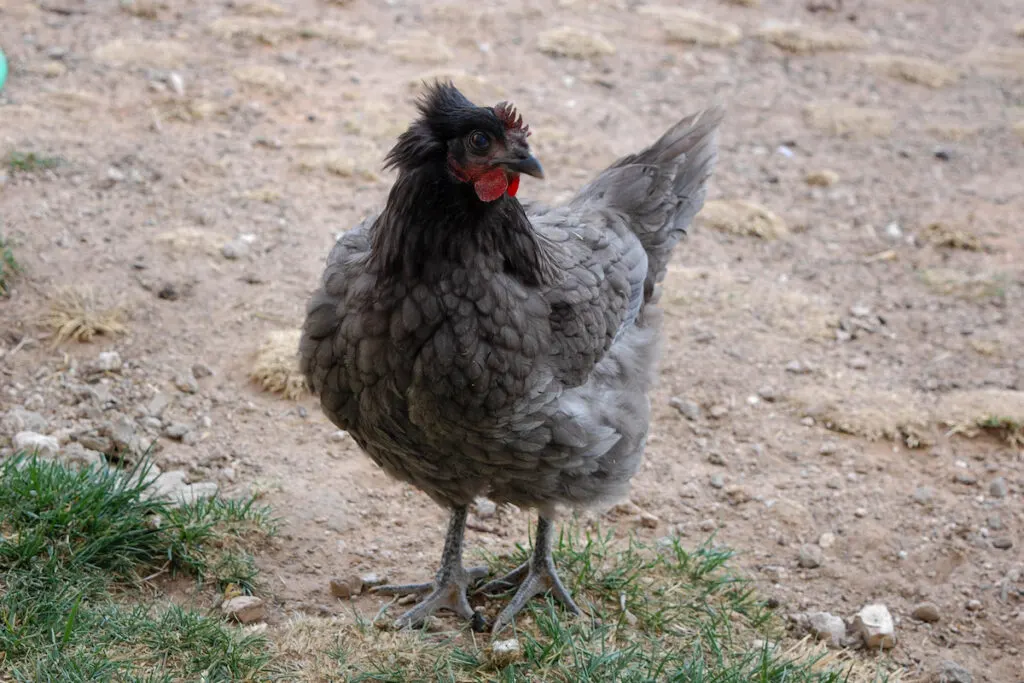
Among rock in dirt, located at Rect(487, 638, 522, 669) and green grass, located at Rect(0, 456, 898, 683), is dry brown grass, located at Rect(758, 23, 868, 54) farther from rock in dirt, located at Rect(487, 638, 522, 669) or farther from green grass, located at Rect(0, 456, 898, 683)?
rock in dirt, located at Rect(487, 638, 522, 669)

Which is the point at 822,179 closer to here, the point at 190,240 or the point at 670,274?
the point at 670,274

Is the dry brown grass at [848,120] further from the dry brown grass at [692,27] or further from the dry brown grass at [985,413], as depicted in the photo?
the dry brown grass at [985,413]

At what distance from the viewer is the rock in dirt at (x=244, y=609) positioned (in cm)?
364

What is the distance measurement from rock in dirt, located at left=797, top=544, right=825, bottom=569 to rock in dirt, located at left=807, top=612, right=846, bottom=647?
37 cm

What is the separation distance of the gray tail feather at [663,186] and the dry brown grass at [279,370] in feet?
5.71

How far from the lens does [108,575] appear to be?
11.8 feet

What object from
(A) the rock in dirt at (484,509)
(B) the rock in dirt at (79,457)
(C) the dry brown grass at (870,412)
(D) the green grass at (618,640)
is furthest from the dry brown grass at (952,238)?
(B) the rock in dirt at (79,457)

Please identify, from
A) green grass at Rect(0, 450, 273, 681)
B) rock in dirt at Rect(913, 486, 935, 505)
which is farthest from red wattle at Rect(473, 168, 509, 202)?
rock in dirt at Rect(913, 486, 935, 505)

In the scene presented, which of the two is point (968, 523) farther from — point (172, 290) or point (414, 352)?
point (172, 290)

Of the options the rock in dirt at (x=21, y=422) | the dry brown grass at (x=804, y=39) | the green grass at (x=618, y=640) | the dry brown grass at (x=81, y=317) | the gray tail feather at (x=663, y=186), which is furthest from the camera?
the dry brown grass at (x=804, y=39)

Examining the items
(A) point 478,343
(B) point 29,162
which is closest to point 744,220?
(A) point 478,343

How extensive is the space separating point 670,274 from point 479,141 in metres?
3.74

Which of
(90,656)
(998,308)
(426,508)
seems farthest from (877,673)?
(998,308)

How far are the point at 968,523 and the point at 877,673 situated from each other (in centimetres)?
136
